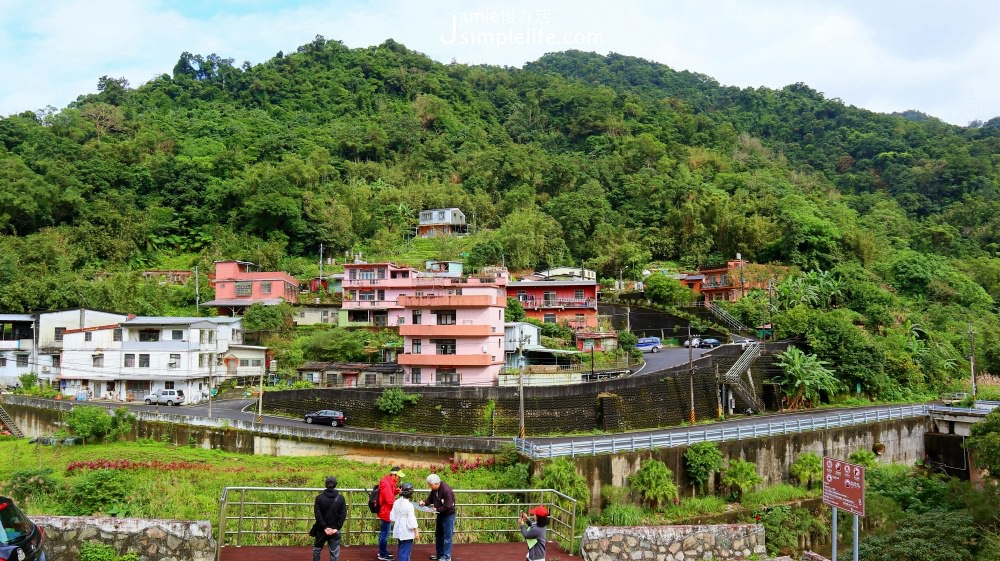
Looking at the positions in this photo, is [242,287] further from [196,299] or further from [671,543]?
[671,543]

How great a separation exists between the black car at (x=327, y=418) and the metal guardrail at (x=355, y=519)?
30.8 feet

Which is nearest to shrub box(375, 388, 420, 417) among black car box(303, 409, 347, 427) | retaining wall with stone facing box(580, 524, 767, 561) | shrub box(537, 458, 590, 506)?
black car box(303, 409, 347, 427)

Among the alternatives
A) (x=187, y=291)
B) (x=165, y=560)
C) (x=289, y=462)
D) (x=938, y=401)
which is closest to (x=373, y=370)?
(x=289, y=462)

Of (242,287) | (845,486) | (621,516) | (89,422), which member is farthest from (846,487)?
(242,287)

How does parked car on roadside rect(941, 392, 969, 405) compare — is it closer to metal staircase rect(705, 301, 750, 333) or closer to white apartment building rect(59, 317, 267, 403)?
metal staircase rect(705, 301, 750, 333)

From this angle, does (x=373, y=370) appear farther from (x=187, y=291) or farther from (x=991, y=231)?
(x=991, y=231)

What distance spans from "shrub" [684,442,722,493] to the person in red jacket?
17.6 meters

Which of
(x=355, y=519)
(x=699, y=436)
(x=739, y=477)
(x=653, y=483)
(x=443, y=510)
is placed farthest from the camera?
(x=699, y=436)

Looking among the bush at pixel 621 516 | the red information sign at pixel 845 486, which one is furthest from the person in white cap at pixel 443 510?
the bush at pixel 621 516

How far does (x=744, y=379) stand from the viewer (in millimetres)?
35344

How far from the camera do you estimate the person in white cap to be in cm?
920

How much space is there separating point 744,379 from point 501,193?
39.8m

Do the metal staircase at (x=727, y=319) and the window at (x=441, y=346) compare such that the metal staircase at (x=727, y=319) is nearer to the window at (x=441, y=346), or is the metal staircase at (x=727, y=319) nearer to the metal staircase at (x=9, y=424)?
the window at (x=441, y=346)

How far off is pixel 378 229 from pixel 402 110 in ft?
102
